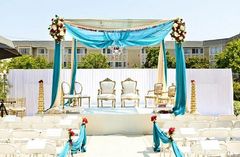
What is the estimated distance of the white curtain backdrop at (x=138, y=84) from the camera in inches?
571

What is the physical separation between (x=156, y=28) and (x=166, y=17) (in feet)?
1.39

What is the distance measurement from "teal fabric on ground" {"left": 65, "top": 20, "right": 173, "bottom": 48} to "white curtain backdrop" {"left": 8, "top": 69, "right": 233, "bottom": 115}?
3.89 metres

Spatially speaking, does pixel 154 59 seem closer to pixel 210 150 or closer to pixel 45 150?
pixel 210 150

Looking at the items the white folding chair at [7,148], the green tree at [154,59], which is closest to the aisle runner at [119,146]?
the white folding chair at [7,148]

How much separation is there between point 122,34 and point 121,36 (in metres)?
0.07

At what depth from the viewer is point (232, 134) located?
6.05 metres

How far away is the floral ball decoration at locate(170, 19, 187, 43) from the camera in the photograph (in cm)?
989

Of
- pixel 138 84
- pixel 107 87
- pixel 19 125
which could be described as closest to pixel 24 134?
pixel 19 125

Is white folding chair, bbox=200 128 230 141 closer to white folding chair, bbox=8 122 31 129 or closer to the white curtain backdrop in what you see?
white folding chair, bbox=8 122 31 129

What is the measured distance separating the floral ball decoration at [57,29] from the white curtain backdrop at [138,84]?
4.79m

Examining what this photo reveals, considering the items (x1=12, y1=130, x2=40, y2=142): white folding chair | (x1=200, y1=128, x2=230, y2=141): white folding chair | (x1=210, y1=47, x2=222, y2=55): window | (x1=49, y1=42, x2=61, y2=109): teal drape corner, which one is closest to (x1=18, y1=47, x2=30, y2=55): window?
(x1=210, y1=47, x2=222, y2=55): window

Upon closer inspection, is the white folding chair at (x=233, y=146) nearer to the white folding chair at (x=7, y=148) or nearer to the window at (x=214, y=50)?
the white folding chair at (x=7, y=148)

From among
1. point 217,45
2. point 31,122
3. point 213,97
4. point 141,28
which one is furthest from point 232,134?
point 217,45

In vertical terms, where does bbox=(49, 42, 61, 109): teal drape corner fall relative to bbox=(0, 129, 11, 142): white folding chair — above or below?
above
